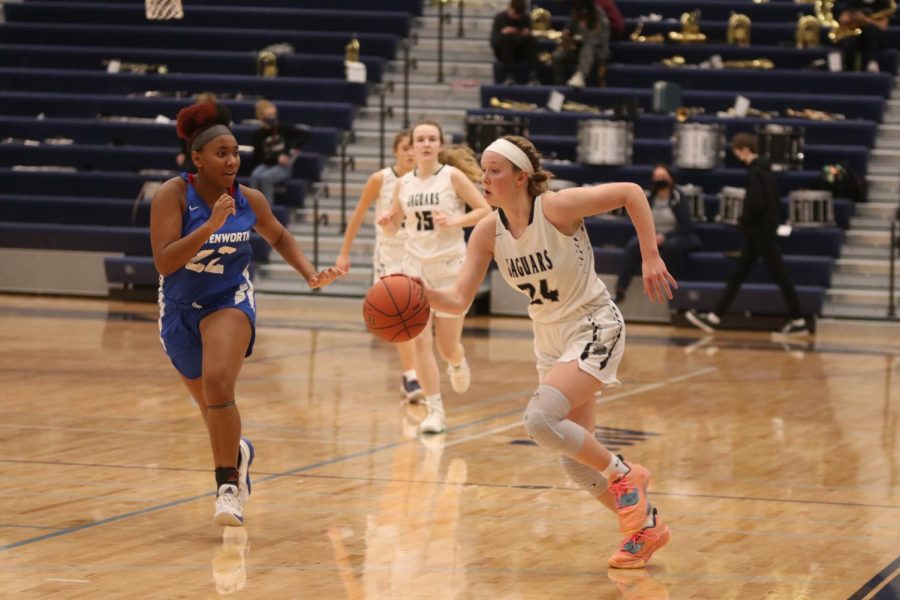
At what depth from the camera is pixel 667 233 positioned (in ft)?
52.3

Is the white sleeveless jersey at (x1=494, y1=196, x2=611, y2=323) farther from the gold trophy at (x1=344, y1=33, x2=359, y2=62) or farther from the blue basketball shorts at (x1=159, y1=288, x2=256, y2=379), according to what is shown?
the gold trophy at (x1=344, y1=33, x2=359, y2=62)

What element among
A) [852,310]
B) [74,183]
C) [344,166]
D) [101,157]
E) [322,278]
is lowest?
[852,310]

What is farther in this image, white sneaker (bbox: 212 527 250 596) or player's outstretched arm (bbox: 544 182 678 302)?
player's outstretched arm (bbox: 544 182 678 302)

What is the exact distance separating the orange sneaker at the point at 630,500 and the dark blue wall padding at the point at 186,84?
46.2 feet

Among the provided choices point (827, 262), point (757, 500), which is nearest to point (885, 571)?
point (757, 500)

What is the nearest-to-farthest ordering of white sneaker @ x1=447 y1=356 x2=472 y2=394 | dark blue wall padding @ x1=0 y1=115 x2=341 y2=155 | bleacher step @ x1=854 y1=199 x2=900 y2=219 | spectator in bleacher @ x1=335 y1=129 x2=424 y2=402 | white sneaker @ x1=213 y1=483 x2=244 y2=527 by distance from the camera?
1. white sneaker @ x1=213 y1=483 x2=244 y2=527
2. white sneaker @ x1=447 y1=356 x2=472 y2=394
3. spectator in bleacher @ x1=335 y1=129 x2=424 y2=402
4. bleacher step @ x1=854 y1=199 x2=900 y2=219
5. dark blue wall padding @ x1=0 y1=115 x2=341 y2=155

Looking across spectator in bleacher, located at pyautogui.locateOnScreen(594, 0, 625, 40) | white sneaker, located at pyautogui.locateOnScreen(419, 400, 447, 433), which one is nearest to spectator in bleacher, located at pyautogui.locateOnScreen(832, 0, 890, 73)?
spectator in bleacher, located at pyautogui.locateOnScreen(594, 0, 625, 40)

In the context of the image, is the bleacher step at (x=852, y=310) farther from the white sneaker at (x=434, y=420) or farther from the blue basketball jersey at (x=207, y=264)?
the blue basketball jersey at (x=207, y=264)

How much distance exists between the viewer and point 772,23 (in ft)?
64.0

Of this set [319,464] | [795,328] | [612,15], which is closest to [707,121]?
[612,15]

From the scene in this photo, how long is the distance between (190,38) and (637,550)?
16249 mm

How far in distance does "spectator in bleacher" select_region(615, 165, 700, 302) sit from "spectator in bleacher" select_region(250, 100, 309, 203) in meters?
4.22

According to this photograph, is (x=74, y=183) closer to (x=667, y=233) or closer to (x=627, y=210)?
(x=667, y=233)

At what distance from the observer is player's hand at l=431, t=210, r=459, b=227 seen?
8.31 m
